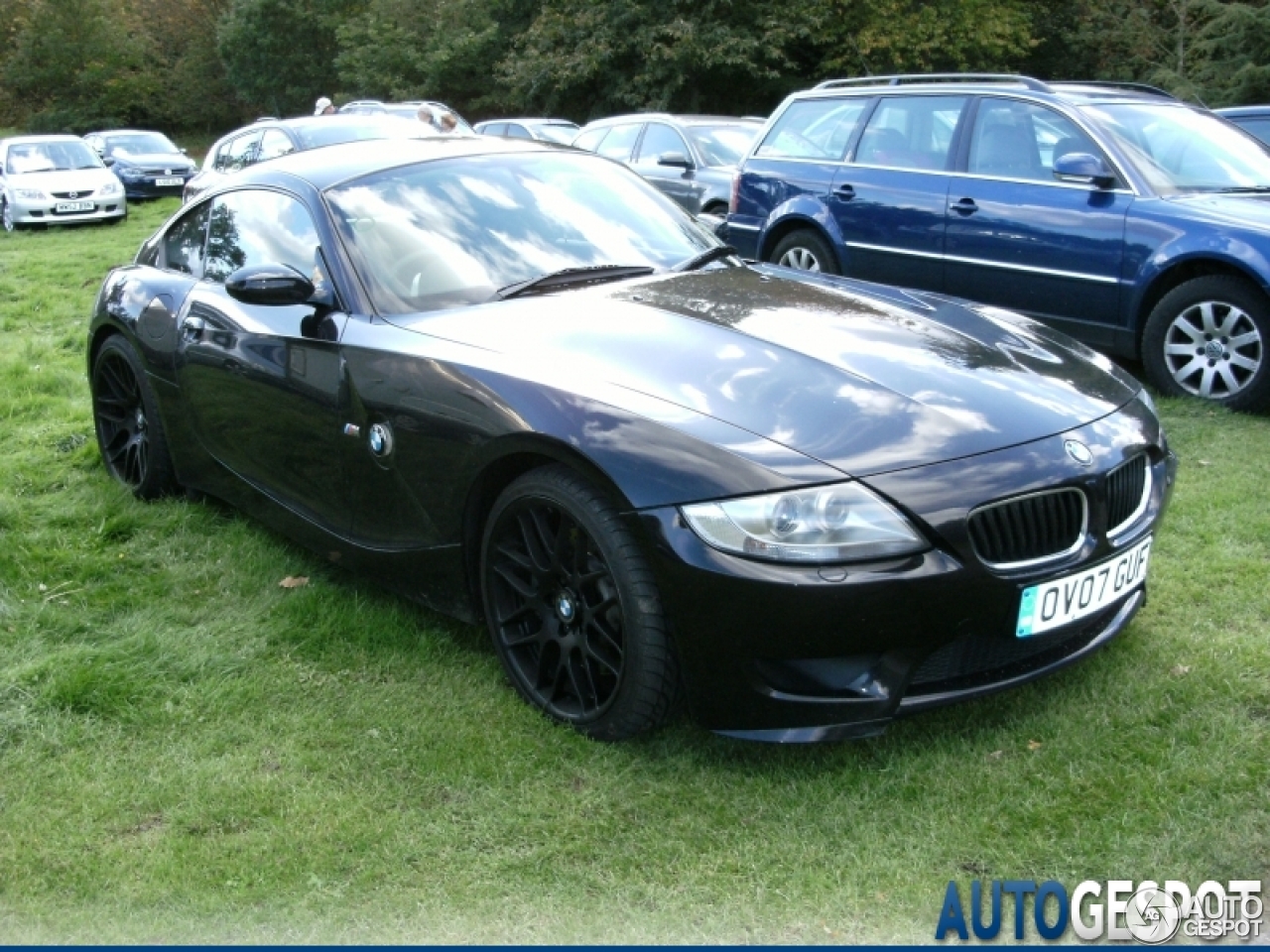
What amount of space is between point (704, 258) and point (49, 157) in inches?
744

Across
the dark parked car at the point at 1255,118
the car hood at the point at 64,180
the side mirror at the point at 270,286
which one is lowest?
the car hood at the point at 64,180

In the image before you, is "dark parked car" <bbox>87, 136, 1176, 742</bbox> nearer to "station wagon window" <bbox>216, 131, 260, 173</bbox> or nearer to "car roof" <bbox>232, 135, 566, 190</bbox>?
"car roof" <bbox>232, 135, 566, 190</bbox>

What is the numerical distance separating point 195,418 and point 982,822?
3214 mm

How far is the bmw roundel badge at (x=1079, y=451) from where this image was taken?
300cm

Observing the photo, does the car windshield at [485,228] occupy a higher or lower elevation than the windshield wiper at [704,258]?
higher

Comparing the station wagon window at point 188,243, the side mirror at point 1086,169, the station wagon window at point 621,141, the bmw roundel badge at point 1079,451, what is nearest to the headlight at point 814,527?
the bmw roundel badge at point 1079,451

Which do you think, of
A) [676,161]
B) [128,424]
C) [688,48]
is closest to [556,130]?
[688,48]

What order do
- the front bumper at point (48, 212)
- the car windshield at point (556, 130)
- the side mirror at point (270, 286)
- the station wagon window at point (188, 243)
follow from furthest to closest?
1. the car windshield at point (556, 130)
2. the front bumper at point (48, 212)
3. the station wagon window at point (188, 243)
4. the side mirror at point (270, 286)

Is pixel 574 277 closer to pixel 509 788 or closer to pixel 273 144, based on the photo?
pixel 509 788

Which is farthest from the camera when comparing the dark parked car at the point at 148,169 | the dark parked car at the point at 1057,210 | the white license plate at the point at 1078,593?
the dark parked car at the point at 148,169

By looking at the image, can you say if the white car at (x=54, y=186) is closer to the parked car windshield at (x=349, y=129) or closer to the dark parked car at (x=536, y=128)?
the dark parked car at (x=536, y=128)

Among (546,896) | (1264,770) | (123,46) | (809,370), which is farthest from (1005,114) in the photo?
(123,46)

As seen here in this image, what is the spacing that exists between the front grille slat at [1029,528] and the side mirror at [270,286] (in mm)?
2159

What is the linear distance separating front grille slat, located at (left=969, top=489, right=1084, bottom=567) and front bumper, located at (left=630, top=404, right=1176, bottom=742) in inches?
1.1
